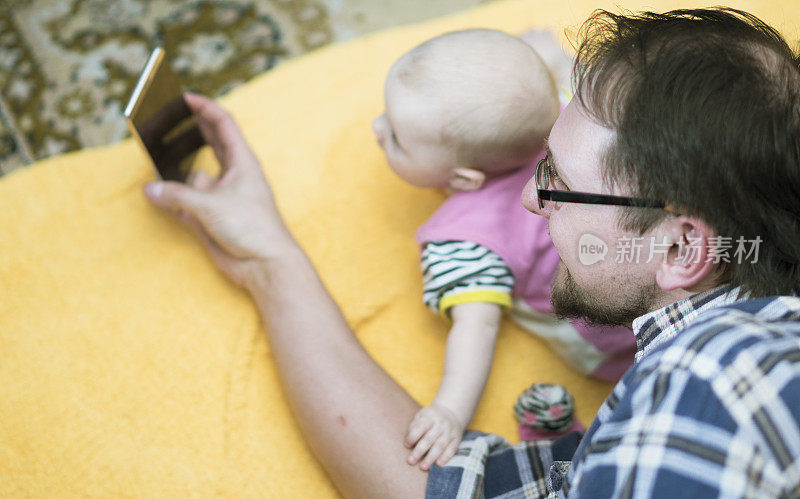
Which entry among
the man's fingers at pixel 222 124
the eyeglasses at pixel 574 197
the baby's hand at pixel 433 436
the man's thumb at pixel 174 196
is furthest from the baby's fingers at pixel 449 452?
the man's fingers at pixel 222 124

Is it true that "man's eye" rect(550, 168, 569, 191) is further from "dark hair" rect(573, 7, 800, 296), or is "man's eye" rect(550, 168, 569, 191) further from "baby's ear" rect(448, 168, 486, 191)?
"baby's ear" rect(448, 168, 486, 191)

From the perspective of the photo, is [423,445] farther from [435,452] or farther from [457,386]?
[457,386]

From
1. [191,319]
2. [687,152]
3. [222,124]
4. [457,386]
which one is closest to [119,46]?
[222,124]

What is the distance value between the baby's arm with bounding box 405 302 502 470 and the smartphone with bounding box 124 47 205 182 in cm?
68

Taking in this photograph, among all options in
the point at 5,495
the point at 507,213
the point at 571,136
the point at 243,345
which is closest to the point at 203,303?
the point at 243,345

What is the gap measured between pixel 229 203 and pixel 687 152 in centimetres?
85

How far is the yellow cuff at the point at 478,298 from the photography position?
1.13 m

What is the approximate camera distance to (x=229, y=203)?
1.28m

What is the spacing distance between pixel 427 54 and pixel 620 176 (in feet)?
1.63

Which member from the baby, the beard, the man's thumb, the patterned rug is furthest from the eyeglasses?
the patterned rug

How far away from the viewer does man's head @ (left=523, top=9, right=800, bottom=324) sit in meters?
0.72

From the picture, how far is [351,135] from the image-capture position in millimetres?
1515

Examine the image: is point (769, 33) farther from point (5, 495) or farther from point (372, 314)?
point (5, 495)

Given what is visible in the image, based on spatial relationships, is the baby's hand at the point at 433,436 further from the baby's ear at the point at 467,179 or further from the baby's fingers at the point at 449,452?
the baby's ear at the point at 467,179
